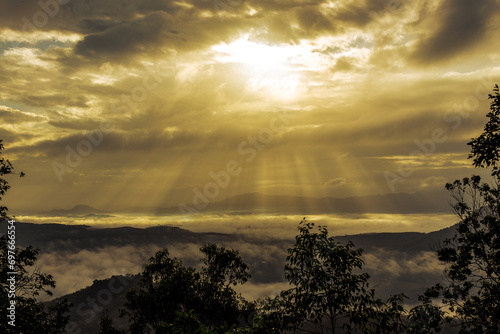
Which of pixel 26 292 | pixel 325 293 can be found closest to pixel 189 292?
pixel 26 292

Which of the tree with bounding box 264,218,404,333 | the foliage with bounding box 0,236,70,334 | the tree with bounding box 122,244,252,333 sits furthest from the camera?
the tree with bounding box 122,244,252,333

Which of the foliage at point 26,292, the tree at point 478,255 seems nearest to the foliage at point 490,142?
the tree at point 478,255

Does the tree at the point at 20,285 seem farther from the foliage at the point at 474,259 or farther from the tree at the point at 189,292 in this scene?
the foliage at the point at 474,259

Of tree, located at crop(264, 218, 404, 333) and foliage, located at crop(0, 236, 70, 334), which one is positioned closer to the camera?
tree, located at crop(264, 218, 404, 333)

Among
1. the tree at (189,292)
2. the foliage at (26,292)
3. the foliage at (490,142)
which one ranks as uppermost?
the foliage at (490,142)

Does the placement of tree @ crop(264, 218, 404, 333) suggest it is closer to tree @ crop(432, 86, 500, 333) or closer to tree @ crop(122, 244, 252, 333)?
tree @ crop(432, 86, 500, 333)

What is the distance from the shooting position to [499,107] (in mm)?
19094

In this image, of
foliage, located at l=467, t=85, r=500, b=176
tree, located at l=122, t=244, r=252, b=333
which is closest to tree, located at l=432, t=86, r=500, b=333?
foliage, located at l=467, t=85, r=500, b=176

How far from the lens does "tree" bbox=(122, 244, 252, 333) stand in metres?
40.3

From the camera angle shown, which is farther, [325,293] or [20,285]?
[20,285]

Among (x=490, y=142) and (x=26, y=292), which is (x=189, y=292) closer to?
(x=26, y=292)

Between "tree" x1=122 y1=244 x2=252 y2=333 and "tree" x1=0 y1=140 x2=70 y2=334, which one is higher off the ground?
"tree" x1=0 y1=140 x2=70 y2=334

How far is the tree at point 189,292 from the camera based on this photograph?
132ft

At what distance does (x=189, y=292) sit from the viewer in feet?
134
